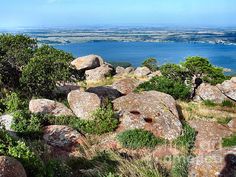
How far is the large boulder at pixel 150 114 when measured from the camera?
20391 millimetres

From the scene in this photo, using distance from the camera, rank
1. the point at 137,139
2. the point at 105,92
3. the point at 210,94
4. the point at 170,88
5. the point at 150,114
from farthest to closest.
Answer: the point at 210,94 < the point at 170,88 < the point at 105,92 < the point at 150,114 < the point at 137,139

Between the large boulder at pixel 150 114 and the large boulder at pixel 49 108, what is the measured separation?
278cm

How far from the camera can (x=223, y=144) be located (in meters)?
19.7

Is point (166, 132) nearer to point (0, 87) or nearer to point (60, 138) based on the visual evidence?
point (60, 138)

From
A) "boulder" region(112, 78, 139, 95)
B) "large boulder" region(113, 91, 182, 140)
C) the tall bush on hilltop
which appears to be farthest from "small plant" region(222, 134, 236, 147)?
the tall bush on hilltop

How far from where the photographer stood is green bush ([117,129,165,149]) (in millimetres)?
18438

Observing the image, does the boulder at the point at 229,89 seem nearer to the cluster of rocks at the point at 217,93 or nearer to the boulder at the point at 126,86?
the cluster of rocks at the point at 217,93

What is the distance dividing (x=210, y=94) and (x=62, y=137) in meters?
18.4

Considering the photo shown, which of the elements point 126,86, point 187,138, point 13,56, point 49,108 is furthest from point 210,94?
point 13,56

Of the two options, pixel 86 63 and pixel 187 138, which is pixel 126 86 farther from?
pixel 86 63

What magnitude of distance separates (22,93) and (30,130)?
10226 millimetres

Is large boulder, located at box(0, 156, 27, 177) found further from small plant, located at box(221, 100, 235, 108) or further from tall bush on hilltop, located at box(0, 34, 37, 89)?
small plant, located at box(221, 100, 235, 108)

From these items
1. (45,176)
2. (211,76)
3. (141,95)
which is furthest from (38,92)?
(211,76)

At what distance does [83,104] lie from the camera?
22.6m
